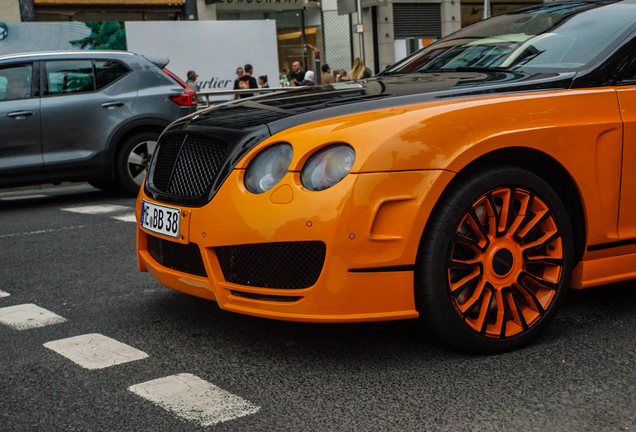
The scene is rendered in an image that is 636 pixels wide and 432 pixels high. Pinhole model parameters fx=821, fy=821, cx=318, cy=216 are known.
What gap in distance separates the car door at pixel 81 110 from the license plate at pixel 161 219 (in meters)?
5.22

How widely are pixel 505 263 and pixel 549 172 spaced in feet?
1.50

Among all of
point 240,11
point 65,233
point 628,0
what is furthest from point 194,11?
point 628,0

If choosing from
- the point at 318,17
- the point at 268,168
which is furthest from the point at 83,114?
the point at 318,17

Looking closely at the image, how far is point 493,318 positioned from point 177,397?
128 cm

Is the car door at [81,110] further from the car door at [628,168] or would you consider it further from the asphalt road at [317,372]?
the car door at [628,168]

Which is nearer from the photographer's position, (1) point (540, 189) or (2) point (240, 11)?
(1) point (540, 189)

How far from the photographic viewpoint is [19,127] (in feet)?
27.7

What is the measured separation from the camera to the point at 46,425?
271 centimetres

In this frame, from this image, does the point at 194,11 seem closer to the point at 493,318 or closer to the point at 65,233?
the point at 65,233

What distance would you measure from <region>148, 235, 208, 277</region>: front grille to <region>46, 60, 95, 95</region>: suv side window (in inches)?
218

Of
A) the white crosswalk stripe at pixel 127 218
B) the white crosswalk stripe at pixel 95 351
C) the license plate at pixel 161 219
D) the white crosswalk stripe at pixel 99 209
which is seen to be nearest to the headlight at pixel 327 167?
the license plate at pixel 161 219

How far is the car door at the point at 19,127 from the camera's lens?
841cm

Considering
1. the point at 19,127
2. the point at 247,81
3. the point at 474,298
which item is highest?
the point at 247,81

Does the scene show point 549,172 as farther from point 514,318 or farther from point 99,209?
point 99,209
